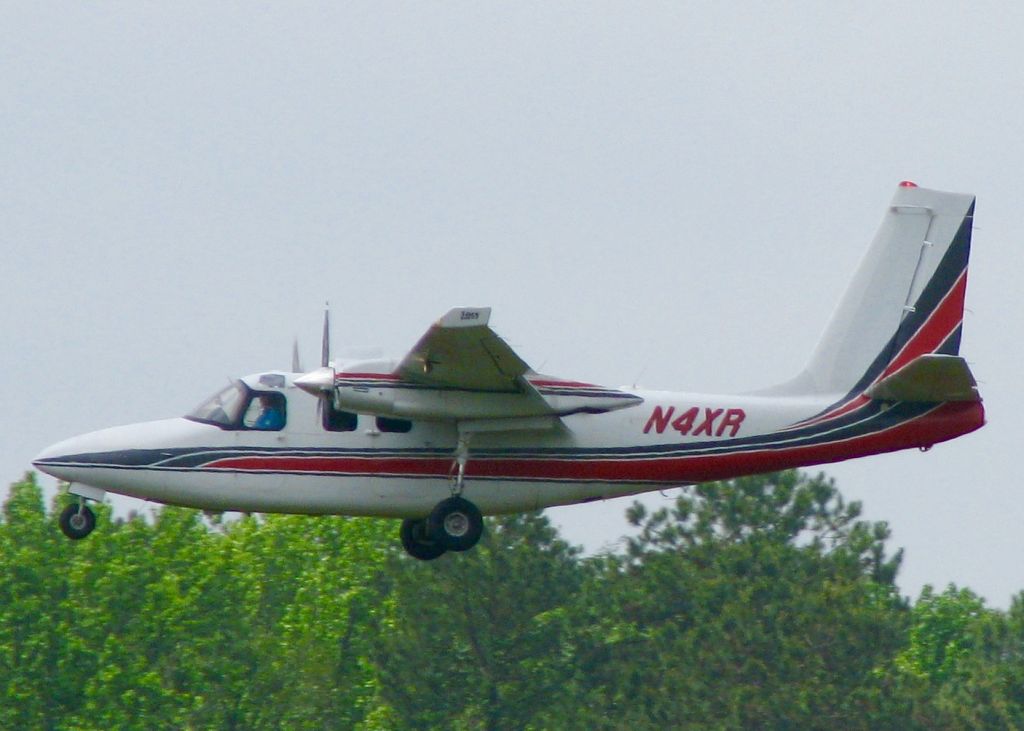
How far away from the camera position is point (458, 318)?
72.3 ft

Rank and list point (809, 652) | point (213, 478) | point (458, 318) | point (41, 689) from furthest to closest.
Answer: point (809, 652)
point (41, 689)
point (213, 478)
point (458, 318)

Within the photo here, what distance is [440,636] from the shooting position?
156 ft

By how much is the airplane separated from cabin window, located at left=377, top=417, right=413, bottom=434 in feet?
0.07

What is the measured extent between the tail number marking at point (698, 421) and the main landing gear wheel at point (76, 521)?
7.26 m

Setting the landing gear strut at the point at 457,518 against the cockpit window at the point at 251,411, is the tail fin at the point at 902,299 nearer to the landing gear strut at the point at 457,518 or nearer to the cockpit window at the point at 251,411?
the landing gear strut at the point at 457,518

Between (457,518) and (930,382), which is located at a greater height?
(930,382)

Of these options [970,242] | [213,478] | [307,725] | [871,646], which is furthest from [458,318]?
[871,646]

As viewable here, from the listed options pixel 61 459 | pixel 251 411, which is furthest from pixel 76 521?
pixel 251 411

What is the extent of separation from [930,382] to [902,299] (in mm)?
1840

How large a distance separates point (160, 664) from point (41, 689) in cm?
272

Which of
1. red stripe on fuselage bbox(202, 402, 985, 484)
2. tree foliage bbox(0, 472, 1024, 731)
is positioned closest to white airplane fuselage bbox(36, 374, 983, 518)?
red stripe on fuselage bbox(202, 402, 985, 484)

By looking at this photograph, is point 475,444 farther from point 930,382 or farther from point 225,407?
point 930,382

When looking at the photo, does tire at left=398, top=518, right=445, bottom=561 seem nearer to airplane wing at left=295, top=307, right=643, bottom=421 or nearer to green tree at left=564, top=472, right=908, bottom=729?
airplane wing at left=295, top=307, right=643, bottom=421

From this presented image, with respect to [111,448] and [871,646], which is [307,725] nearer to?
[871,646]
